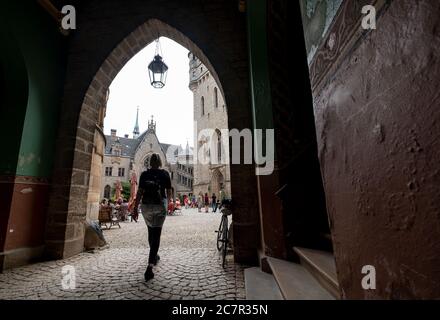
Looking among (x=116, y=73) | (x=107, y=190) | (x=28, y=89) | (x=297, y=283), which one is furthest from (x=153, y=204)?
(x=107, y=190)

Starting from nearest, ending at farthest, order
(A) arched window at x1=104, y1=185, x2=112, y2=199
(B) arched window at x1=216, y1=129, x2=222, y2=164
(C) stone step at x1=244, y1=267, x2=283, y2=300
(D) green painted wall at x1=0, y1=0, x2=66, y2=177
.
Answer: (C) stone step at x1=244, y1=267, x2=283, y2=300
(D) green painted wall at x1=0, y1=0, x2=66, y2=177
(B) arched window at x1=216, y1=129, x2=222, y2=164
(A) arched window at x1=104, y1=185, x2=112, y2=199

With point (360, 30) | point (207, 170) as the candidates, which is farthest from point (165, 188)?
point (207, 170)

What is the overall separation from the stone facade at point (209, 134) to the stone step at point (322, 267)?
1849cm

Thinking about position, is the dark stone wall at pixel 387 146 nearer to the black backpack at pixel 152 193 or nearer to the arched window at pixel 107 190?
the black backpack at pixel 152 193

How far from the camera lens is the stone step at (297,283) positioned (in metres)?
1.50

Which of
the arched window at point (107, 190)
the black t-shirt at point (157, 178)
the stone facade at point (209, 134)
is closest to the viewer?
the black t-shirt at point (157, 178)

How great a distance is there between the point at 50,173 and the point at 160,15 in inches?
154

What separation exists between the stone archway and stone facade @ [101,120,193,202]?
1102 inches

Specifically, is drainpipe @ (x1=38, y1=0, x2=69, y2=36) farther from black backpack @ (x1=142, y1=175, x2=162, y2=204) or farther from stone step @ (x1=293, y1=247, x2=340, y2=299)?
stone step @ (x1=293, y1=247, x2=340, y2=299)

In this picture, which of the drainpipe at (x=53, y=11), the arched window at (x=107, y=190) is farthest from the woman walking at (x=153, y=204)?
the arched window at (x=107, y=190)

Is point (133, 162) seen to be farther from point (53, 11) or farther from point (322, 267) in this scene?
point (322, 267)

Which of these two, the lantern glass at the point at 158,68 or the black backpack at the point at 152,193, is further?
the lantern glass at the point at 158,68

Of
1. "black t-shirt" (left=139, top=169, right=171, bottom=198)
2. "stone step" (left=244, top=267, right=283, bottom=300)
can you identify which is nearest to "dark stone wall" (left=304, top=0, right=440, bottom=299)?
"stone step" (left=244, top=267, right=283, bottom=300)

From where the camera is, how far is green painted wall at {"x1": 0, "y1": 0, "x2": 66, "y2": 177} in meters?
3.35
